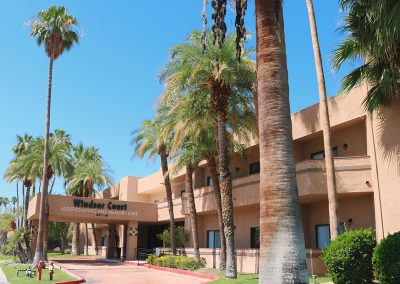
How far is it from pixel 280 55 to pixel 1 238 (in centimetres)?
12339

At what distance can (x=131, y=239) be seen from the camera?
4044 cm

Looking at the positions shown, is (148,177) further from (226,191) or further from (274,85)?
(274,85)

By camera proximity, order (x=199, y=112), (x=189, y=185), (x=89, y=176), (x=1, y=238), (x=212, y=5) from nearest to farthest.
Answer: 1. (x=212, y=5)
2. (x=199, y=112)
3. (x=189, y=185)
4. (x=89, y=176)
5. (x=1, y=238)

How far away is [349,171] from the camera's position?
20.9 m

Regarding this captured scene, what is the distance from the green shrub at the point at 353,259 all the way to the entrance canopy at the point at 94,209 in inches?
1049

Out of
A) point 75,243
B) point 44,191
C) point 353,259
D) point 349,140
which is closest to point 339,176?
point 349,140

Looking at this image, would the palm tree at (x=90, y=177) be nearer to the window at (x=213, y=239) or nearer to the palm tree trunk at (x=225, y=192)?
the window at (x=213, y=239)

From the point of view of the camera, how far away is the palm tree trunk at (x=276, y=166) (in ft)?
26.2

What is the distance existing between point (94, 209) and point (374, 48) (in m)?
28.8

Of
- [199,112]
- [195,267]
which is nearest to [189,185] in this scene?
[195,267]

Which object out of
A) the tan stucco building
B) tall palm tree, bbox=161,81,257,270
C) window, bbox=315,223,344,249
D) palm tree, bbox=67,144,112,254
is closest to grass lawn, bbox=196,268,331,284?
tall palm tree, bbox=161,81,257,270

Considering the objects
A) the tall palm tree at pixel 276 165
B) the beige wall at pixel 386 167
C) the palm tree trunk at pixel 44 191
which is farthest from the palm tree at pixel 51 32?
the tall palm tree at pixel 276 165

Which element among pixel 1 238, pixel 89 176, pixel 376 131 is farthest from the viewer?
pixel 1 238

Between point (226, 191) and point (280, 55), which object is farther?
point (226, 191)
